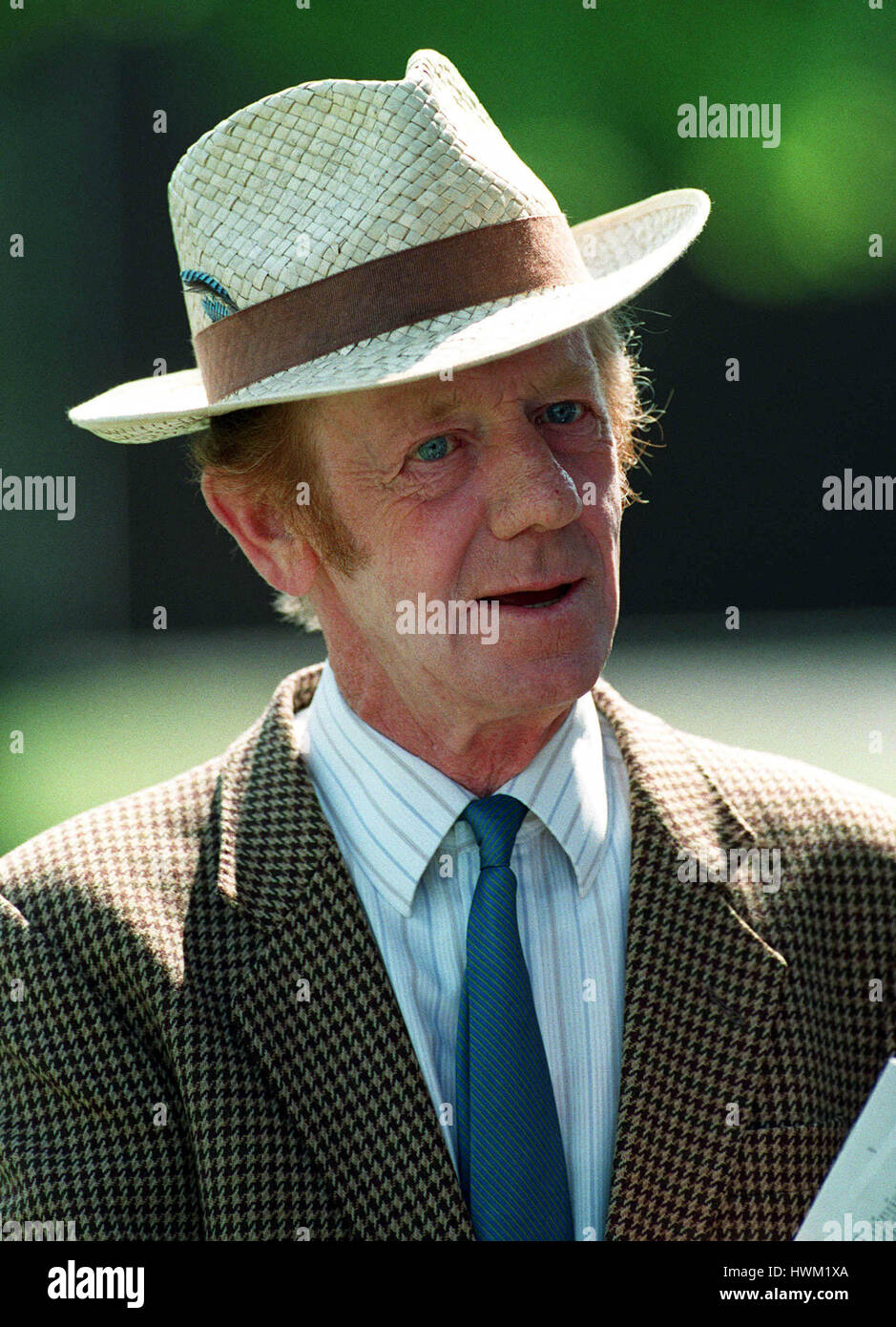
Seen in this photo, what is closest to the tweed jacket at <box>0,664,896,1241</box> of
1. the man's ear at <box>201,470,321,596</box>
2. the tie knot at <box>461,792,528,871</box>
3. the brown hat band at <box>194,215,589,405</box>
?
the tie knot at <box>461,792,528,871</box>

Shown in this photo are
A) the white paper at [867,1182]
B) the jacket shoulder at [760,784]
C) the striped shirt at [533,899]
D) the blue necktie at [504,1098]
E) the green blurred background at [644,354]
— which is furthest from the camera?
the green blurred background at [644,354]

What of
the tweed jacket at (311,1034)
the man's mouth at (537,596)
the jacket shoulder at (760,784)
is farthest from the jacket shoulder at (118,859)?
the jacket shoulder at (760,784)

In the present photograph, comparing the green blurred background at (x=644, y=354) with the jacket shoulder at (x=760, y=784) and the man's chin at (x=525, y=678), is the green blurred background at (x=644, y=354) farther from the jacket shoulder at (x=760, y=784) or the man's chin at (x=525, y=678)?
the man's chin at (x=525, y=678)

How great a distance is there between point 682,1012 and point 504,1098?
29 centimetres

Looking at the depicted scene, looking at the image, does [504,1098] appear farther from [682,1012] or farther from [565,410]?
[565,410]

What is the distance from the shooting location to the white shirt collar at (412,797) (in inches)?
75.1

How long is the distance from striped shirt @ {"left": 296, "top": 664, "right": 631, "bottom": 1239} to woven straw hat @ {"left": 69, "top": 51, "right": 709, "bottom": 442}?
1.82 ft

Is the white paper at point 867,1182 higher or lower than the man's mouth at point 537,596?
lower

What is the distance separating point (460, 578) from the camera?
1.86 m

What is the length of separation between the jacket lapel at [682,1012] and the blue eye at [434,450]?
55 centimetres

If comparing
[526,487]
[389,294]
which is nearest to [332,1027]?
[526,487]

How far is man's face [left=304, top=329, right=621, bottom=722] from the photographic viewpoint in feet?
6.04

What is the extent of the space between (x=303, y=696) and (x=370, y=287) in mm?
692

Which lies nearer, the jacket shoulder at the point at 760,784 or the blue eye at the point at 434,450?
the blue eye at the point at 434,450
